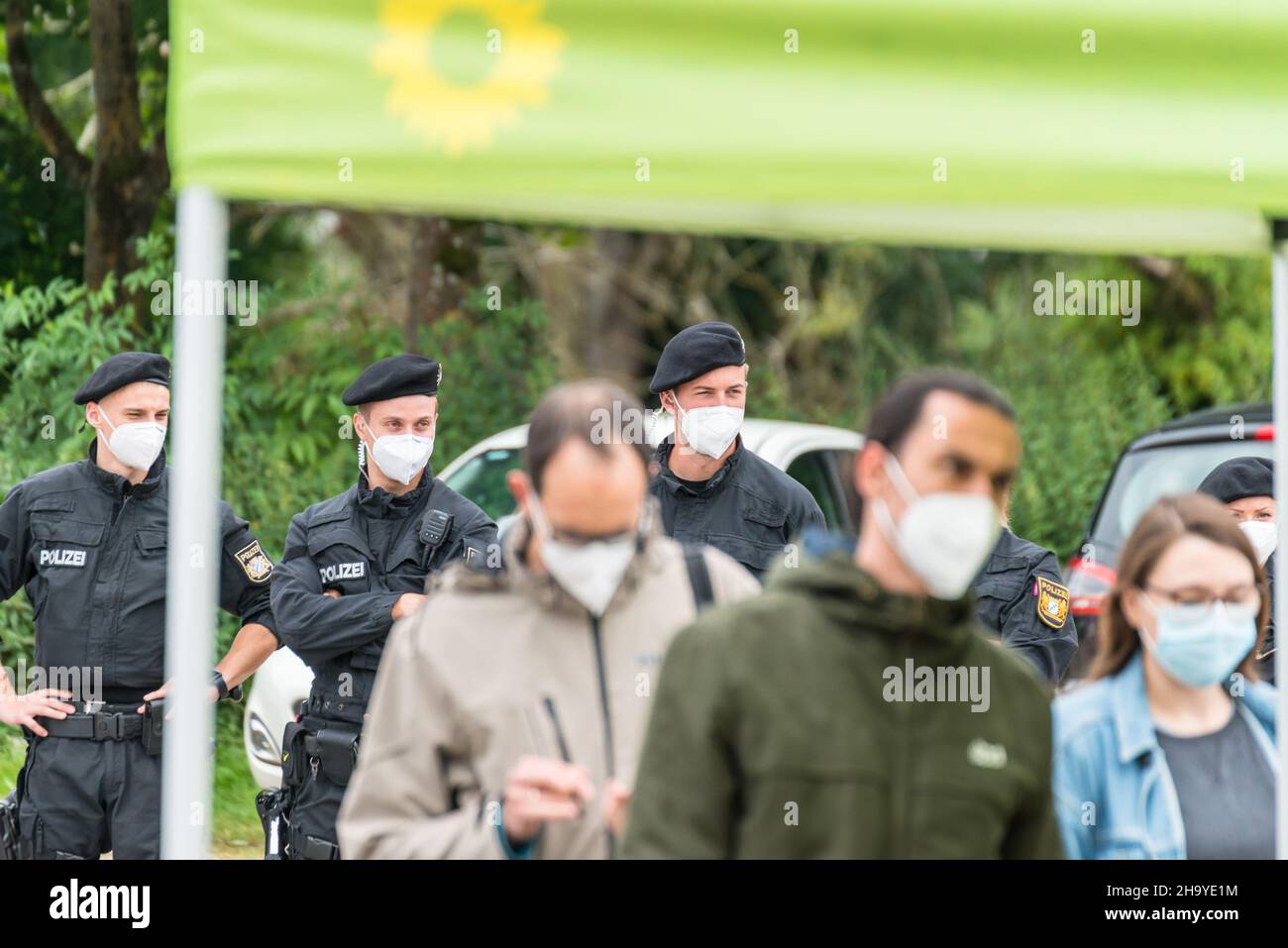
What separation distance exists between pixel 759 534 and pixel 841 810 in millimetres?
2561

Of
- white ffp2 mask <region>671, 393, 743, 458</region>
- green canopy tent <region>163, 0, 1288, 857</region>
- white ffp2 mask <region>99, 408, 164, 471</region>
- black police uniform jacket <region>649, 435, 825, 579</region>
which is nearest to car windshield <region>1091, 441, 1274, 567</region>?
black police uniform jacket <region>649, 435, 825, 579</region>

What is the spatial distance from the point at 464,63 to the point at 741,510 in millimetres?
2222

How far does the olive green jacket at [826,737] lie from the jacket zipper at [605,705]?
0.79ft

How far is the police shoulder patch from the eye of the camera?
4961 mm

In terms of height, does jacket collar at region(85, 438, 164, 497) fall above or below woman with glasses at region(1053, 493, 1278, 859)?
above

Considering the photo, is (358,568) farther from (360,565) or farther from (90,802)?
(90,802)

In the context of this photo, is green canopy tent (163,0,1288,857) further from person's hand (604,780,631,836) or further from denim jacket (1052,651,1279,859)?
person's hand (604,780,631,836)

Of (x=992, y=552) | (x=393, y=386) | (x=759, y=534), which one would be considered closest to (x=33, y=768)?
(x=393, y=386)

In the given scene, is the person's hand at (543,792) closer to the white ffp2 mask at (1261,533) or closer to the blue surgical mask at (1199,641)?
the blue surgical mask at (1199,641)

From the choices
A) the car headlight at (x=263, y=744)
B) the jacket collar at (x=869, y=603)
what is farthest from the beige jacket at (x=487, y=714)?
the car headlight at (x=263, y=744)

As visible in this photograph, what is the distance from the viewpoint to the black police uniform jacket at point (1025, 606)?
494 cm

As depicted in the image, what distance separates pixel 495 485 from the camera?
284 inches

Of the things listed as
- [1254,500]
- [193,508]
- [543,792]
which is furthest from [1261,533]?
[193,508]
